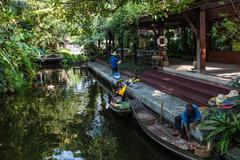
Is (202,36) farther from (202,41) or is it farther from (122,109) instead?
(122,109)

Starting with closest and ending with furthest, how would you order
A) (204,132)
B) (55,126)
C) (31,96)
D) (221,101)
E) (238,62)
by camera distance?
1. (204,132)
2. (221,101)
3. (55,126)
4. (238,62)
5. (31,96)

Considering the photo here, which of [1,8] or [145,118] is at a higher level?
[1,8]

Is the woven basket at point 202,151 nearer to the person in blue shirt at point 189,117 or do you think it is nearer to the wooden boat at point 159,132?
the wooden boat at point 159,132

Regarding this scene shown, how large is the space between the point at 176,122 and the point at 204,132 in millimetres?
1713

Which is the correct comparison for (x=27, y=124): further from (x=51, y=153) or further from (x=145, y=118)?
(x=145, y=118)

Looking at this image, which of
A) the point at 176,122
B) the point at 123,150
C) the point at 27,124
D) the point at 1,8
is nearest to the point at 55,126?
the point at 27,124

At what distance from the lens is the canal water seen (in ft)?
35.3

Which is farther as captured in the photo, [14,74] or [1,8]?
[1,8]

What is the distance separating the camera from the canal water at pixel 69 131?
10773 millimetres

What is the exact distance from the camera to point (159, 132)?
10.5 m

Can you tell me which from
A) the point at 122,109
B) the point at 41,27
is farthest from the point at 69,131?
the point at 41,27

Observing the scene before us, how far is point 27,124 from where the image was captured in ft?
48.2

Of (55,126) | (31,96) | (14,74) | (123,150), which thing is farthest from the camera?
(31,96)

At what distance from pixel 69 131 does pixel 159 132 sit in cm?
450
